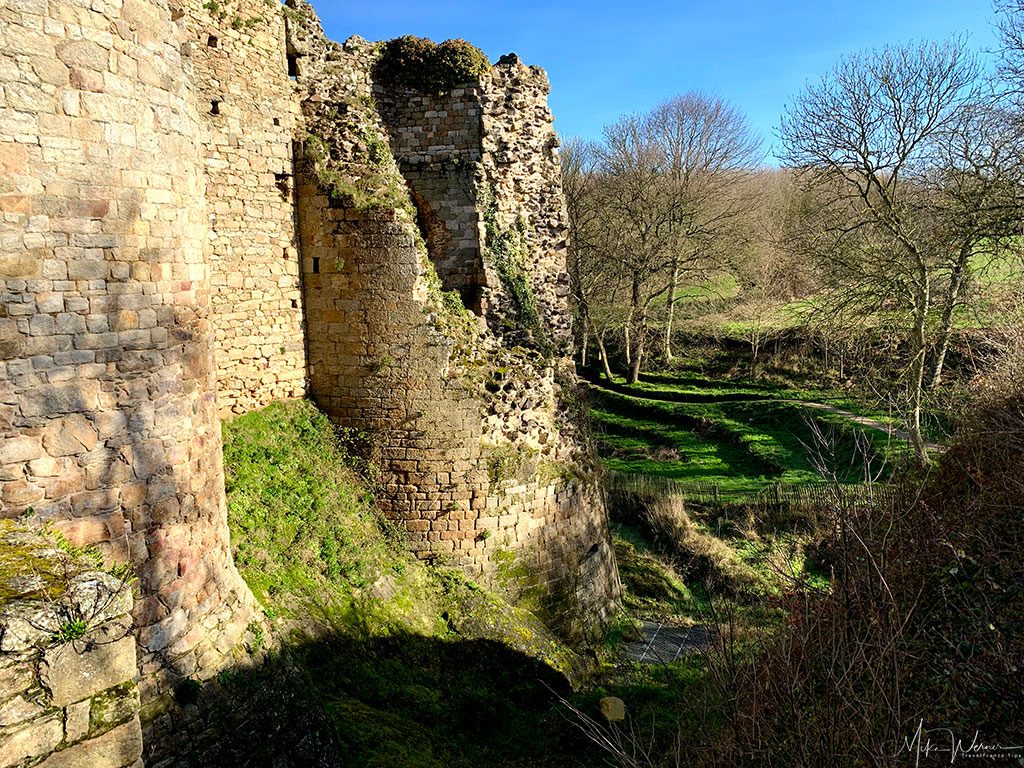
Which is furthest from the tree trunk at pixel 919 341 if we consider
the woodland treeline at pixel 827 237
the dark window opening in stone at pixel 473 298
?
the dark window opening in stone at pixel 473 298

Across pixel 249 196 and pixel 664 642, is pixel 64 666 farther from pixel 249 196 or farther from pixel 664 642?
pixel 664 642

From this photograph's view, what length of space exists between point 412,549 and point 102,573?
5.05 m

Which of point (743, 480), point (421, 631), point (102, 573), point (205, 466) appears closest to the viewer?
point (102, 573)

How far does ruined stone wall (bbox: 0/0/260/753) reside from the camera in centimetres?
377

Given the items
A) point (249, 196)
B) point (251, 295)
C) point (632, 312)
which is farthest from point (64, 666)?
point (632, 312)

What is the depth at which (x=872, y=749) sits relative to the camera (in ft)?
13.0

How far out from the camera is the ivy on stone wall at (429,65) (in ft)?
31.2

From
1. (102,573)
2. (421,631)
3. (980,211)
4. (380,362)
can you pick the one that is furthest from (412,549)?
(980,211)

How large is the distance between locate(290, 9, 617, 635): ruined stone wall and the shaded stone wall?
16.3 feet

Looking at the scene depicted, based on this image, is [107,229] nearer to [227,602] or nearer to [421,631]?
[227,602]

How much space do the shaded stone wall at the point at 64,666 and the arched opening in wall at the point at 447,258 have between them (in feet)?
22.5

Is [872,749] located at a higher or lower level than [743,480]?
higher

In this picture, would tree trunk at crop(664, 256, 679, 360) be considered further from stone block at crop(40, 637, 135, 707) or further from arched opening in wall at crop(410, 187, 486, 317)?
stone block at crop(40, 637, 135, 707)

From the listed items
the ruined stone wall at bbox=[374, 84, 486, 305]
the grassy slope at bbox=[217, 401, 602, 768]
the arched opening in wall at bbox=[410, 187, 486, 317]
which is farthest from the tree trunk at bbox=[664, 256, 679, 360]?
the grassy slope at bbox=[217, 401, 602, 768]
